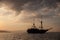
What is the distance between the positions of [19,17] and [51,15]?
1.82m

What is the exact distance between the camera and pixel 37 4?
10078mm

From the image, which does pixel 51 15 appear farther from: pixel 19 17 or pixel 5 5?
pixel 5 5

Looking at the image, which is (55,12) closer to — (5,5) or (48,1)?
(48,1)

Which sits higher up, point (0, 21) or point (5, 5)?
point (5, 5)

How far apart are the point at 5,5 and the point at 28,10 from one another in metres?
1.39

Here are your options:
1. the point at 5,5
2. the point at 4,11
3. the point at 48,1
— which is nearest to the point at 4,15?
the point at 4,11

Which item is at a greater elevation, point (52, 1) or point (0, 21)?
point (52, 1)

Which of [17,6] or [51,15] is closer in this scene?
[17,6]

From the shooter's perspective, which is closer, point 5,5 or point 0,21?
point 5,5

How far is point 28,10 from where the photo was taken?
10.5 meters

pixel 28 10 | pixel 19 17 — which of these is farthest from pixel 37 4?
pixel 19 17

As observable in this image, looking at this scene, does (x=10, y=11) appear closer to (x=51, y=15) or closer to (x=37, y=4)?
(x=37, y=4)

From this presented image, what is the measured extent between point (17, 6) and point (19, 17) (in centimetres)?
116

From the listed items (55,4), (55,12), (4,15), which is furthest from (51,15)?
(4,15)
